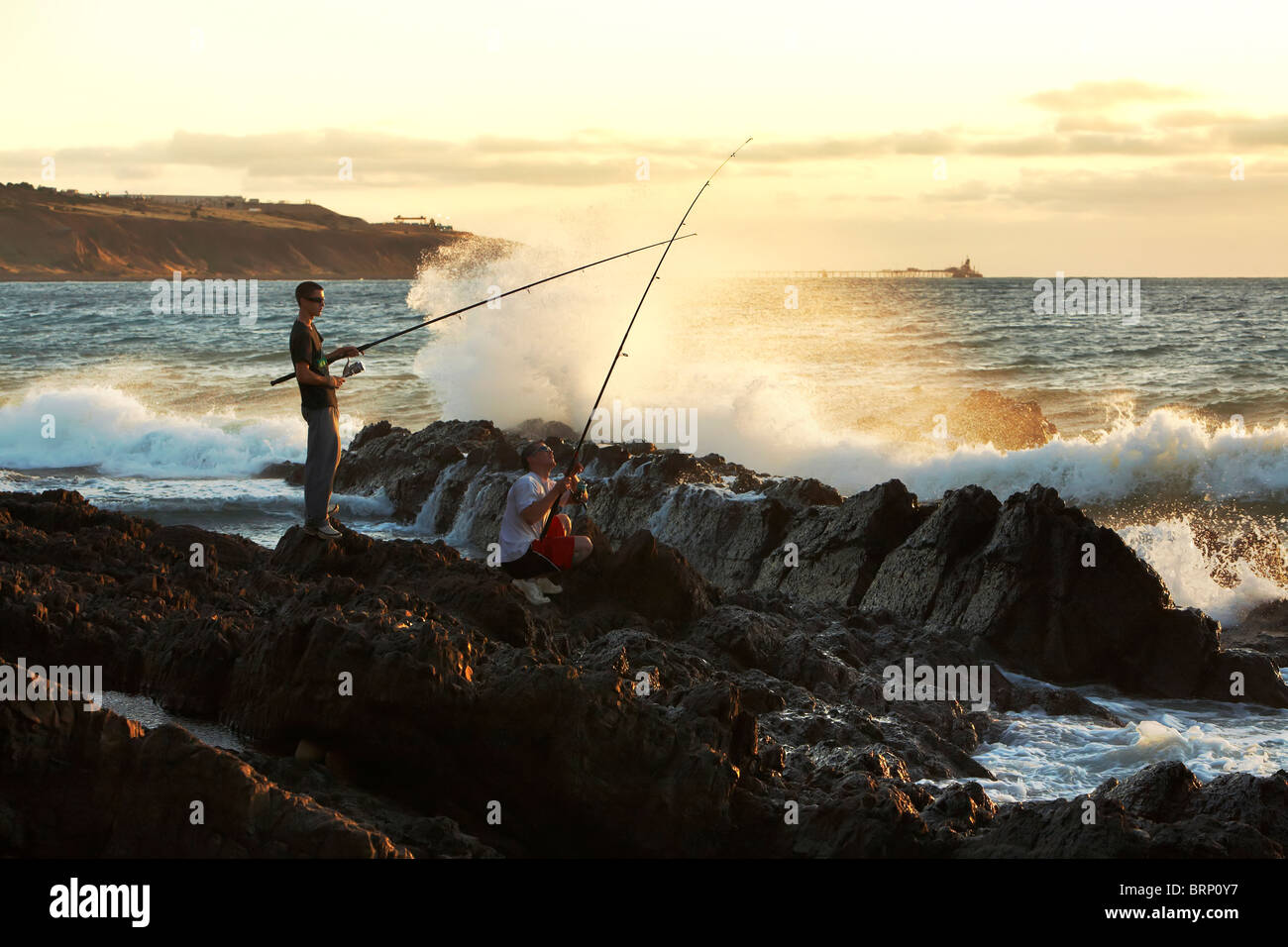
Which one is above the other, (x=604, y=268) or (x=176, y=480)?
(x=604, y=268)

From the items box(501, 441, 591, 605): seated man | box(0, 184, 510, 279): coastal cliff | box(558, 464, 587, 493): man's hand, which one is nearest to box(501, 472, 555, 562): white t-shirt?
box(501, 441, 591, 605): seated man

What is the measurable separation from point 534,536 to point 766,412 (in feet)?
45.2

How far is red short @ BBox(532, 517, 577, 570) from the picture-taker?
6.89m

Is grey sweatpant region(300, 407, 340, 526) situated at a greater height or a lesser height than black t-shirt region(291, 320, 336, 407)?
lesser

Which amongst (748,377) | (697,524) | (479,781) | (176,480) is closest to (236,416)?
(176,480)

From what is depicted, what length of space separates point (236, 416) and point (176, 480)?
7.78 metres

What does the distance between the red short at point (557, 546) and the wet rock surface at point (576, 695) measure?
0.27m

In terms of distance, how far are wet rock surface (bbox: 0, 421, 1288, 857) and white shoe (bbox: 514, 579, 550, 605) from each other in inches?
6.1

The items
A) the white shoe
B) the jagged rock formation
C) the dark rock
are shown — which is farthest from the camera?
the dark rock

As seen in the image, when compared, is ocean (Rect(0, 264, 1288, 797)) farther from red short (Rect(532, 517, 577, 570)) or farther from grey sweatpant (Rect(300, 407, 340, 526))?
grey sweatpant (Rect(300, 407, 340, 526))

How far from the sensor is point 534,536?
6.85m

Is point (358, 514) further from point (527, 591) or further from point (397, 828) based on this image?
point (397, 828)
